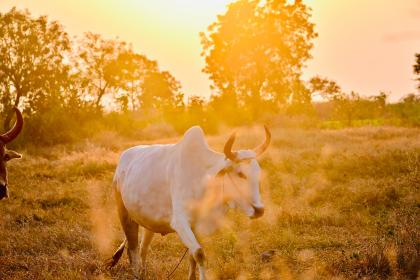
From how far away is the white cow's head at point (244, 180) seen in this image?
515 centimetres

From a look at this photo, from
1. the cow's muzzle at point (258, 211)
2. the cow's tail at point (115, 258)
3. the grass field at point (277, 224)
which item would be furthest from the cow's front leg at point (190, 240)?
the cow's tail at point (115, 258)

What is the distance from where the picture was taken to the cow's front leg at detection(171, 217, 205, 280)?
5223 millimetres

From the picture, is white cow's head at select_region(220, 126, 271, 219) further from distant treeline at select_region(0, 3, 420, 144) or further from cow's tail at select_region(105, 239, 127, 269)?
distant treeline at select_region(0, 3, 420, 144)

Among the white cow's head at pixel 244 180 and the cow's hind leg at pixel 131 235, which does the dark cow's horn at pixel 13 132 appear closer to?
the cow's hind leg at pixel 131 235

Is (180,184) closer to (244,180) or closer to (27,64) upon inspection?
(244,180)

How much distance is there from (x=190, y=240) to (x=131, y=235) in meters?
1.76

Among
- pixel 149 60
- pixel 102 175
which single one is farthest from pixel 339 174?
pixel 149 60

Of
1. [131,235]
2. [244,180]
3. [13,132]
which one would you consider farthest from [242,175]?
[13,132]

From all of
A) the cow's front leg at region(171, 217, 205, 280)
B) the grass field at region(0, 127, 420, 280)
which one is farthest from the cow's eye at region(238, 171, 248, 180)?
the grass field at region(0, 127, 420, 280)

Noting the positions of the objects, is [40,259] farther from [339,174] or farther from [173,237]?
[339,174]

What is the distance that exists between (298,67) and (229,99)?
21.1 ft

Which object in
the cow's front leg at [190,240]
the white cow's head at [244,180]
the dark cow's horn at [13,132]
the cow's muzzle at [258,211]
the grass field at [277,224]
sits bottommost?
the grass field at [277,224]

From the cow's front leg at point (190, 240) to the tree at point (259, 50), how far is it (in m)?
34.9

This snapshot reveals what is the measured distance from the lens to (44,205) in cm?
1126
